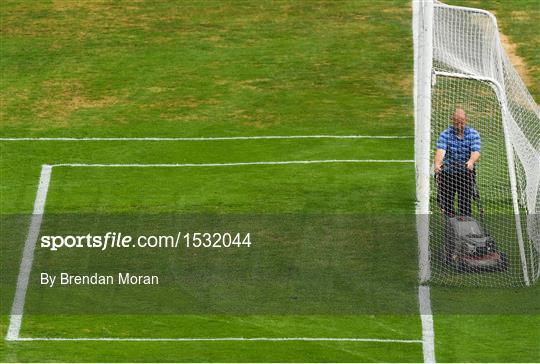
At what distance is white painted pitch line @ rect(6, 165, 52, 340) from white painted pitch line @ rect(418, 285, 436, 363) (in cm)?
484

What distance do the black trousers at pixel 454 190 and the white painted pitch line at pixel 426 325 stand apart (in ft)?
4.44

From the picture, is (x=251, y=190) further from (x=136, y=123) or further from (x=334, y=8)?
(x=334, y=8)

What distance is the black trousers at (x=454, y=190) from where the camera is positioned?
1984 centimetres

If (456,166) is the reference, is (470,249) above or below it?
below

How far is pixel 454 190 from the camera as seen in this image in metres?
19.9

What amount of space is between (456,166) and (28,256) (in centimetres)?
586

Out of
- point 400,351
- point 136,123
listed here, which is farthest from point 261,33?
point 400,351

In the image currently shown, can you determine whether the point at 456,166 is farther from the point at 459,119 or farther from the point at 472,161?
the point at 459,119
